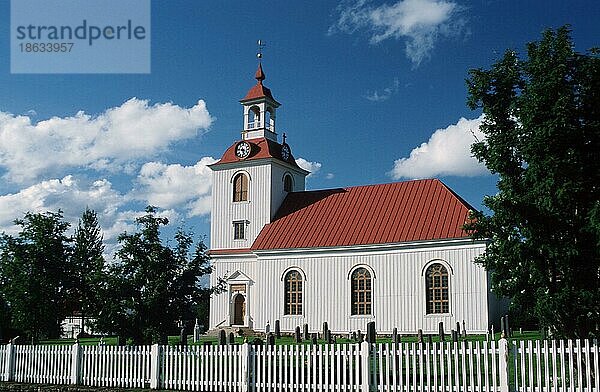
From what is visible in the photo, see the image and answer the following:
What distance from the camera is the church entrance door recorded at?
4388cm

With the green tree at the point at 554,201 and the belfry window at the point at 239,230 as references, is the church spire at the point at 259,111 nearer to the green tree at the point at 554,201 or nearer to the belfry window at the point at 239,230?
the belfry window at the point at 239,230

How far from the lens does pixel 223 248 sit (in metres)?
45.8

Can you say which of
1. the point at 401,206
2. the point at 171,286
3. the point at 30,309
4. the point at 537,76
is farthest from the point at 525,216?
the point at 401,206

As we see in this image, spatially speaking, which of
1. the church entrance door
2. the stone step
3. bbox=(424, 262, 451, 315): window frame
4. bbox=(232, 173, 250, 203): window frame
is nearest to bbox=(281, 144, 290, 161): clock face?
bbox=(232, 173, 250, 203): window frame

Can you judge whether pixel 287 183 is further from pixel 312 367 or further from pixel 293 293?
pixel 312 367

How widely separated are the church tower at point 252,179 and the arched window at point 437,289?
40.7ft

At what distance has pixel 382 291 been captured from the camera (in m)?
38.4

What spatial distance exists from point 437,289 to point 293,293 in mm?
9220

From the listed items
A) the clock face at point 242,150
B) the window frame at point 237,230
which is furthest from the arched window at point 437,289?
the clock face at point 242,150

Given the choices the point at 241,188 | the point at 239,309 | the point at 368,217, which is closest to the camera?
the point at 368,217

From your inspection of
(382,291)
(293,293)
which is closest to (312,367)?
(382,291)

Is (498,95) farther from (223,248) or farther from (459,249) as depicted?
(223,248)

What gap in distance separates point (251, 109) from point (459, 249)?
1951cm

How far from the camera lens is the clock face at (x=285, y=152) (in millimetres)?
46750
